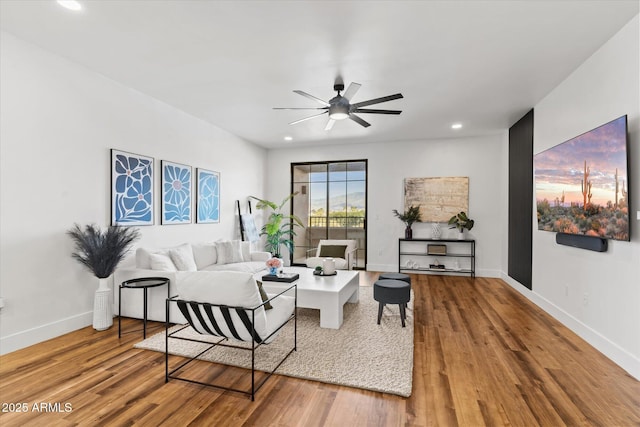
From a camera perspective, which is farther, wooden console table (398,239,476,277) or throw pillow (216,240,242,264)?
wooden console table (398,239,476,277)

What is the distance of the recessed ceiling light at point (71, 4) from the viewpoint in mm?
2492

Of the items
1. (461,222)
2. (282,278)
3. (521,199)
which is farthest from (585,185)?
(461,222)

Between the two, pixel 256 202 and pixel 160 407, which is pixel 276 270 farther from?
pixel 256 202

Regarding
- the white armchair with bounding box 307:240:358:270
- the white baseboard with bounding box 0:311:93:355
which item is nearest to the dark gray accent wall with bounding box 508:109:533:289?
the white armchair with bounding box 307:240:358:270

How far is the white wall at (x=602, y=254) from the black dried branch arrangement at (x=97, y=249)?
495 centimetres

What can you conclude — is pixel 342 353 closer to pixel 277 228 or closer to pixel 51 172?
pixel 51 172

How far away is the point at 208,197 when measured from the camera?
5.82 meters

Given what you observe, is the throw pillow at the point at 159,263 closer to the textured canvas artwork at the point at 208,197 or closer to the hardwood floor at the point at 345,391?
the hardwood floor at the point at 345,391

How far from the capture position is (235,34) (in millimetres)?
2930

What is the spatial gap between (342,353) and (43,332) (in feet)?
9.86

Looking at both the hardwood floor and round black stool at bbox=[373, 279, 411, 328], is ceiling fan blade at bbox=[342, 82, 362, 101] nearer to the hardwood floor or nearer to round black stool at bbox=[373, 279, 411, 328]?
round black stool at bbox=[373, 279, 411, 328]

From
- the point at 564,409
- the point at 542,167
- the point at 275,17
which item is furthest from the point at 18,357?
the point at 542,167

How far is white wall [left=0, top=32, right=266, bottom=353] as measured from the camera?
3.00 m

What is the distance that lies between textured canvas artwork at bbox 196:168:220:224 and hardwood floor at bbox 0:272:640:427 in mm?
2650
